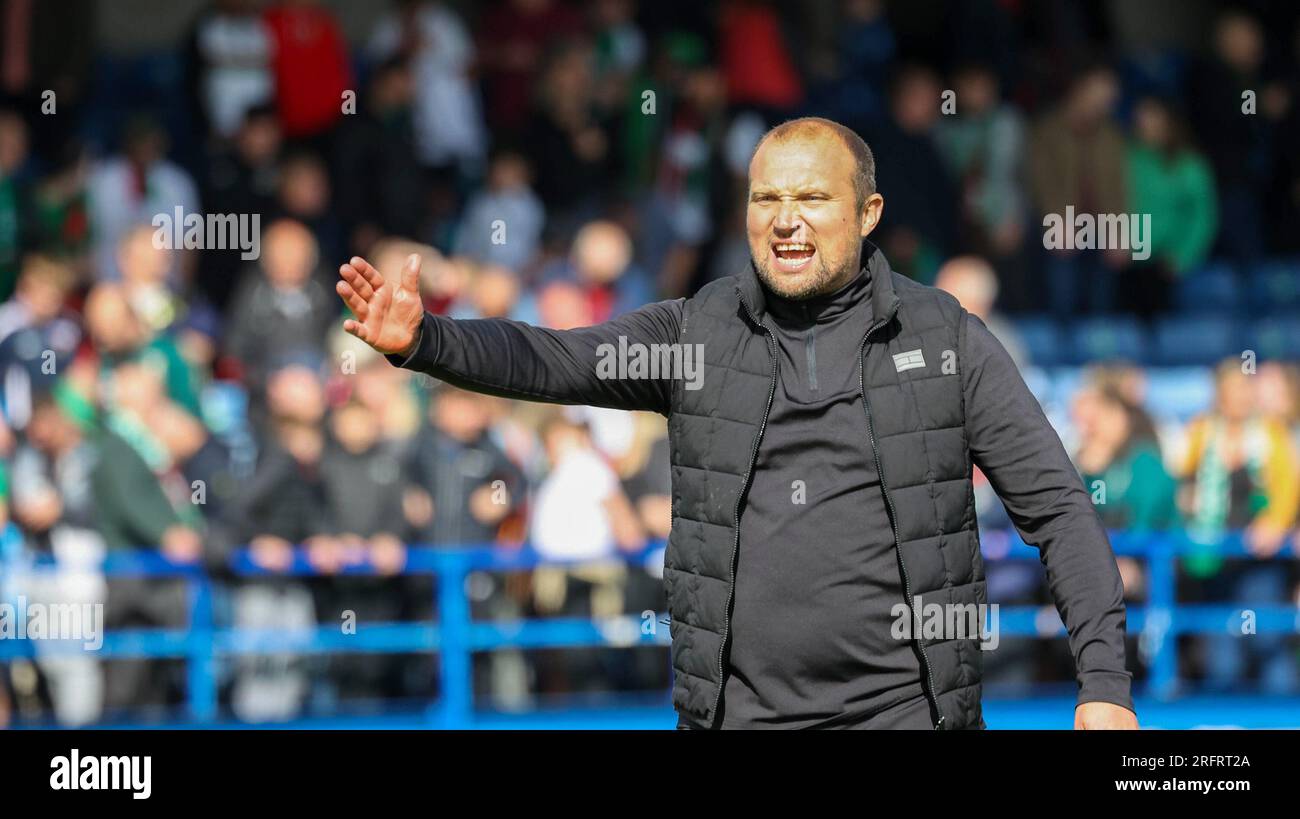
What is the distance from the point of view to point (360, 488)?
9.50 m

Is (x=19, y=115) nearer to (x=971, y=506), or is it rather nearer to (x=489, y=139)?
(x=489, y=139)

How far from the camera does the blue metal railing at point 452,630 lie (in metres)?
9.02

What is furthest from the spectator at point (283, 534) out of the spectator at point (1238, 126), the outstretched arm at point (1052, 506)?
the spectator at point (1238, 126)

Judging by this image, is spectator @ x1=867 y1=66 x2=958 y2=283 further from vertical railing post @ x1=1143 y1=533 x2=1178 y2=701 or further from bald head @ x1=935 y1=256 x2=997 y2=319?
vertical railing post @ x1=1143 y1=533 x2=1178 y2=701

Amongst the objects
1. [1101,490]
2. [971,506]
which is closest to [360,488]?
[1101,490]

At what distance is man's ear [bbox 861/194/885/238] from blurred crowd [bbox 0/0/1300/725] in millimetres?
5330

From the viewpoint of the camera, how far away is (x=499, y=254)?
11734 mm

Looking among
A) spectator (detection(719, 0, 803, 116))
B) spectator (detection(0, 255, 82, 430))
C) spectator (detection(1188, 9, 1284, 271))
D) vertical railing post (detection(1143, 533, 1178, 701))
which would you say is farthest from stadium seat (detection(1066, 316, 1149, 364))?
spectator (detection(0, 255, 82, 430))

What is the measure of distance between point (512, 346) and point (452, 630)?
5320 millimetres

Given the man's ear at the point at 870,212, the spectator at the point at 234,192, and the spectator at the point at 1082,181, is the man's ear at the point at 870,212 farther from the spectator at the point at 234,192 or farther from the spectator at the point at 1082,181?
the spectator at the point at 1082,181

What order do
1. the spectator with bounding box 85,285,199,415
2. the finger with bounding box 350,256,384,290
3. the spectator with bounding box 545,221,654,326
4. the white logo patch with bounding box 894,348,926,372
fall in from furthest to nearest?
the spectator with bounding box 545,221,654,326, the spectator with bounding box 85,285,199,415, the white logo patch with bounding box 894,348,926,372, the finger with bounding box 350,256,384,290

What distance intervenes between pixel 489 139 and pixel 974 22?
11.4 ft

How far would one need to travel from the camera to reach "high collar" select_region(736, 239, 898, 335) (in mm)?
4145
